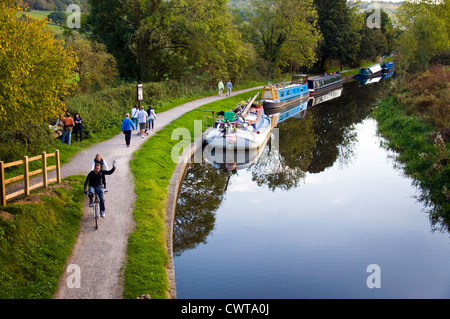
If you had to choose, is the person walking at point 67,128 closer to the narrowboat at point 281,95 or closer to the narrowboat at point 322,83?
the narrowboat at point 281,95

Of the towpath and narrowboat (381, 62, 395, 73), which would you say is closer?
the towpath

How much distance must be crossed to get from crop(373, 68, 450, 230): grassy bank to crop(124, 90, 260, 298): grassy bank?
8.21 meters

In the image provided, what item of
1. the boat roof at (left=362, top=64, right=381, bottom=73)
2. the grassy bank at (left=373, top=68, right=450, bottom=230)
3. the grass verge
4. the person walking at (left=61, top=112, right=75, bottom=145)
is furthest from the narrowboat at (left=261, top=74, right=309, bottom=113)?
the boat roof at (left=362, top=64, right=381, bottom=73)

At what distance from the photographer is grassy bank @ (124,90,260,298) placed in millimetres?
8719

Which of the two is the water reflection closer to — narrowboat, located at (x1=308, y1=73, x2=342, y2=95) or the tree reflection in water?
the tree reflection in water

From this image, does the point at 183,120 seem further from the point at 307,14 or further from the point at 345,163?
the point at 307,14

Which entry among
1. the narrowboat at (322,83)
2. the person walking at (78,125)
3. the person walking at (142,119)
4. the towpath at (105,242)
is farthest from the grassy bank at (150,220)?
the narrowboat at (322,83)

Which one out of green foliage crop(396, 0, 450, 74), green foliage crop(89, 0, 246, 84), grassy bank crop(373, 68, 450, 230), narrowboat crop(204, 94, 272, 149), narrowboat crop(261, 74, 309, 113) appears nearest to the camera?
grassy bank crop(373, 68, 450, 230)

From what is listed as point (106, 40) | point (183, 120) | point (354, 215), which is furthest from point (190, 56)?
point (354, 215)

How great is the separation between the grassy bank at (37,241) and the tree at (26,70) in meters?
2.31

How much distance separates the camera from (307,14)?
4856 cm

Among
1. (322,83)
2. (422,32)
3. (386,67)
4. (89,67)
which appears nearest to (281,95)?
(322,83)

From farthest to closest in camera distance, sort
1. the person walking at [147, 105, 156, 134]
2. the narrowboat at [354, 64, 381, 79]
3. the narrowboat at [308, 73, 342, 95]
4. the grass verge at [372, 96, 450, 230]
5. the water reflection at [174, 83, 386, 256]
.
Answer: the narrowboat at [354, 64, 381, 79]
the narrowboat at [308, 73, 342, 95]
the person walking at [147, 105, 156, 134]
the grass verge at [372, 96, 450, 230]
the water reflection at [174, 83, 386, 256]

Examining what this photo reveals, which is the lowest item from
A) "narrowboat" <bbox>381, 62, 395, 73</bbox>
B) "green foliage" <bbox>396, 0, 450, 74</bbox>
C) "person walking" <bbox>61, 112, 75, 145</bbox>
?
"person walking" <bbox>61, 112, 75, 145</bbox>
